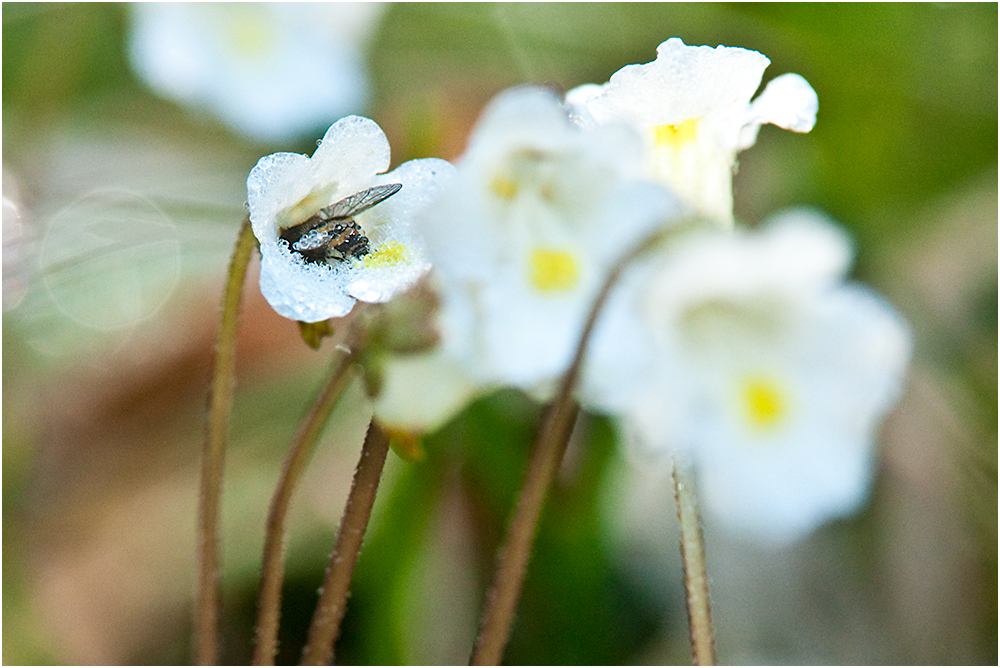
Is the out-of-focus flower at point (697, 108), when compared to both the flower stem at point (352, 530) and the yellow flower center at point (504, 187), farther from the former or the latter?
the flower stem at point (352, 530)

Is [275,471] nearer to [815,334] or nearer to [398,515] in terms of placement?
[398,515]

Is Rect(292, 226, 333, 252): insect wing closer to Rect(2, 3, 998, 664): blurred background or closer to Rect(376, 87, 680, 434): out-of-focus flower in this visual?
Rect(376, 87, 680, 434): out-of-focus flower

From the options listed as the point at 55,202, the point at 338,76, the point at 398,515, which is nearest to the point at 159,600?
the point at 398,515

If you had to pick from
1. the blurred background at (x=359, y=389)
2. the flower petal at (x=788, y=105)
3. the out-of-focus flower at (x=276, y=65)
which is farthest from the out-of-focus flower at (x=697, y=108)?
the out-of-focus flower at (x=276, y=65)

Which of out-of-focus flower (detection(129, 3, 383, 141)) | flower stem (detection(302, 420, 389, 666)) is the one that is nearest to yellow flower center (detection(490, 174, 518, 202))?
flower stem (detection(302, 420, 389, 666))

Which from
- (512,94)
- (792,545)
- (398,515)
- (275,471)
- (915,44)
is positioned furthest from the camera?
(915,44)

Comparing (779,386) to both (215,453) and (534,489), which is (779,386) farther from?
(215,453)

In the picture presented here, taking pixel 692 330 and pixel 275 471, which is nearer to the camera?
pixel 692 330
